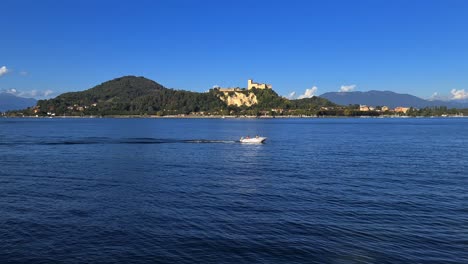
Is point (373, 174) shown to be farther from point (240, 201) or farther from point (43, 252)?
point (43, 252)

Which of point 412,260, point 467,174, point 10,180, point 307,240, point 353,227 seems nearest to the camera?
point 412,260

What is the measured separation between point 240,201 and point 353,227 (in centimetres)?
1015

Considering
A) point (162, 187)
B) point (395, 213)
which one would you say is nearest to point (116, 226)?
point (162, 187)

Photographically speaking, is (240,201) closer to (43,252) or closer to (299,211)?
(299,211)

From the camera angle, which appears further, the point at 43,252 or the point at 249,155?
the point at 249,155

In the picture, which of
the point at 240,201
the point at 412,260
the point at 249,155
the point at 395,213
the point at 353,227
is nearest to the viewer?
the point at 412,260

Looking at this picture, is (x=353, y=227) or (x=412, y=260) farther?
(x=353, y=227)

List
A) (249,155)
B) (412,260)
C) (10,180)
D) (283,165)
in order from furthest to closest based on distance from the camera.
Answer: (249,155) → (283,165) → (10,180) → (412,260)

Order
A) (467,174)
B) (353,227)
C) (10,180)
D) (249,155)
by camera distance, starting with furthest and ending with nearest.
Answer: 1. (249,155)
2. (467,174)
3. (10,180)
4. (353,227)

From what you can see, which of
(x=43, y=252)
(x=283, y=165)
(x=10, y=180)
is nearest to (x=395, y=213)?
(x=43, y=252)

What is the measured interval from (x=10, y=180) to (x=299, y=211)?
30446 millimetres

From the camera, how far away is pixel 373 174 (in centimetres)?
4750

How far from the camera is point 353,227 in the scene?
25797mm

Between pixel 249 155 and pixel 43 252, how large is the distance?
5168 cm
